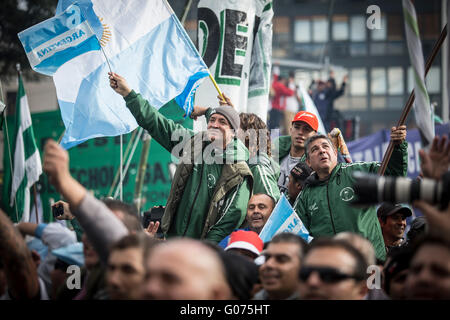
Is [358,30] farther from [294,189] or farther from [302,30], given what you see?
[294,189]

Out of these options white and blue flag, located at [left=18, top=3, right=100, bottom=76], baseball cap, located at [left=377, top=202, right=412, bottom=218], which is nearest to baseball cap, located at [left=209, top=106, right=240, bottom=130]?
white and blue flag, located at [left=18, top=3, right=100, bottom=76]

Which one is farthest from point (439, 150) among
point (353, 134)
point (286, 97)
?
point (286, 97)

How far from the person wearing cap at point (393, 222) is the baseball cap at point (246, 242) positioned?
1.61 metres

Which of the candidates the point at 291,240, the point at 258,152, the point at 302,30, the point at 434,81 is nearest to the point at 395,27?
the point at 434,81

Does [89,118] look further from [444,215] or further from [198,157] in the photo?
[444,215]

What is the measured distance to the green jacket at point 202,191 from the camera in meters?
5.48

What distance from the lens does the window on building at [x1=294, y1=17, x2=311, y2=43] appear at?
46.0m

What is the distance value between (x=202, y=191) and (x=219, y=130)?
509 millimetres

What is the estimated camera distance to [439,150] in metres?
3.35

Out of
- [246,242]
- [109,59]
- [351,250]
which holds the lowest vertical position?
[246,242]

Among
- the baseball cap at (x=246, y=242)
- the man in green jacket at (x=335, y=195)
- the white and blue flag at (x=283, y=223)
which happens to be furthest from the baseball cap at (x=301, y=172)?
the baseball cap at (x=246, y=242)

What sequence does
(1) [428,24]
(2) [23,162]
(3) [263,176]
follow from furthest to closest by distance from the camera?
(1) [428,24]
(2) [23,162]
(3) [263,176]

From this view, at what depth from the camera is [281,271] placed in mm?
3654
